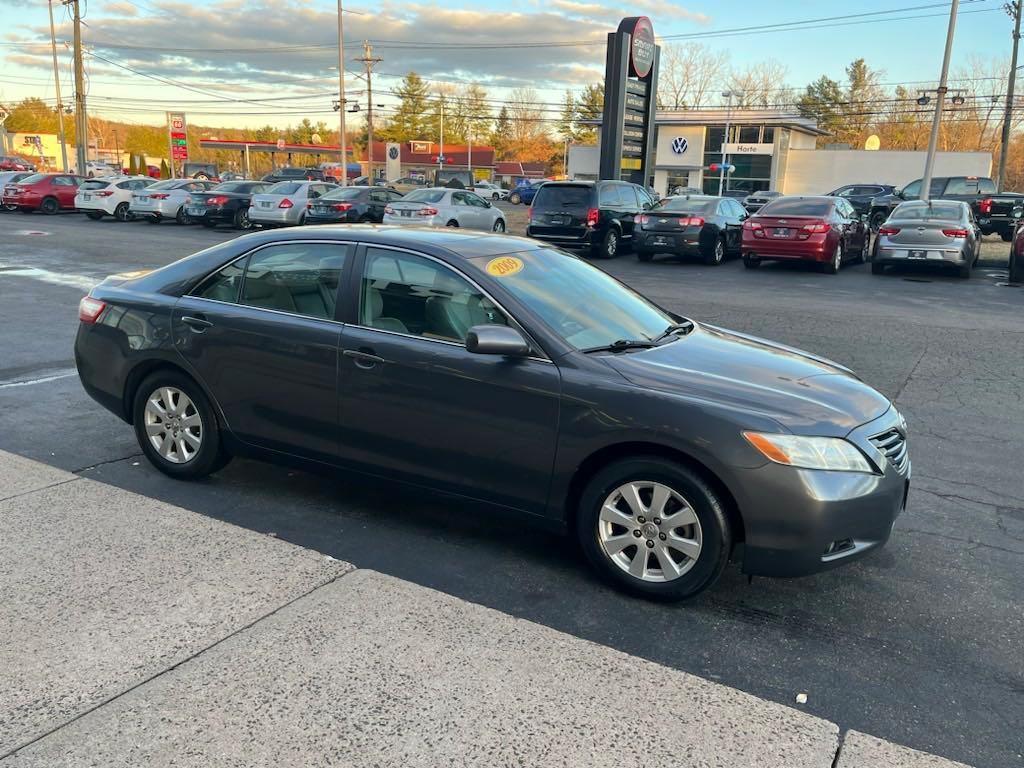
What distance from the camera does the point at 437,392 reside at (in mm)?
4246

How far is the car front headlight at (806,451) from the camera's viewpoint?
3.60 metres

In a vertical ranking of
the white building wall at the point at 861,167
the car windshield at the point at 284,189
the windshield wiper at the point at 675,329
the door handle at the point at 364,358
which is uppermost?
the white building wall at the point at 861,167

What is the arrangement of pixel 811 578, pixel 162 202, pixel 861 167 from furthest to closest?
pixel 861 167
pixel 162 202
pixel 811 578

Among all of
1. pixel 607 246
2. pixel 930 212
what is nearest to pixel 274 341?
pixel 607 246

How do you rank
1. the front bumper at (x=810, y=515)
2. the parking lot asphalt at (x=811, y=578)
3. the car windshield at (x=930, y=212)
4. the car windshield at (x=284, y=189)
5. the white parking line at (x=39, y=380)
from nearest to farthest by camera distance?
the parking lot asphalt at (x=811, y=578) < the front bumper at (x=810, y=515) < the white parking line at (x=39, y=380) < the car windshield at (x=930, y=212) < the car windshield at (x=284, y=189)

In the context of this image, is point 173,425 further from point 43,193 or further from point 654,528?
point 43,193

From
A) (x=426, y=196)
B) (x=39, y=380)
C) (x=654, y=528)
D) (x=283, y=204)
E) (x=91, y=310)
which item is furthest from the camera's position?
(x=283, y=204)

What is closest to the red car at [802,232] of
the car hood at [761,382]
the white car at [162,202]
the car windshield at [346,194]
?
the car windshield at [346,194]

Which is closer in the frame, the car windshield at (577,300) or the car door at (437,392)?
the car door at (437,392)

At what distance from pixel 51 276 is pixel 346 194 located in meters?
11.3

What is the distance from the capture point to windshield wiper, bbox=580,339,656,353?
418cm

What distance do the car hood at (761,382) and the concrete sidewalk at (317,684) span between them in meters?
1.18

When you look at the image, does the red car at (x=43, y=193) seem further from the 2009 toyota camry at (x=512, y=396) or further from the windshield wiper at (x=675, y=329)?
the windshield wiper at (x=675, y=329)

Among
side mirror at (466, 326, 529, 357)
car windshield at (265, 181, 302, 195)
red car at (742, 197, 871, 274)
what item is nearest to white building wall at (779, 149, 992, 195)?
red car at (742, 197, 871, 274)
